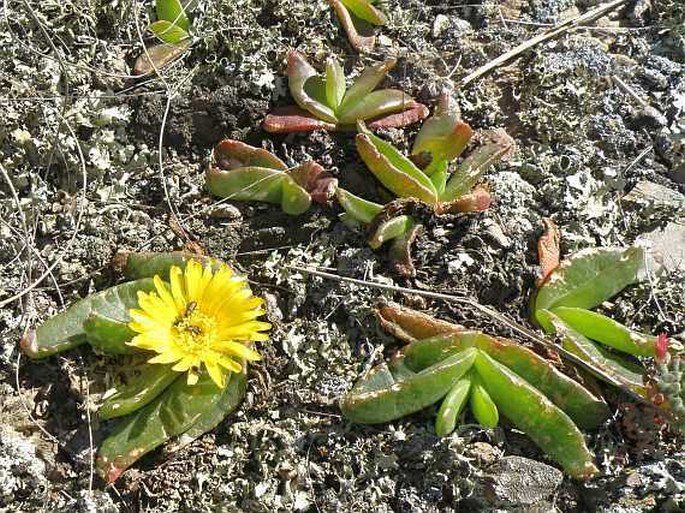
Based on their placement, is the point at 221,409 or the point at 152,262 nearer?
the point at 221,409

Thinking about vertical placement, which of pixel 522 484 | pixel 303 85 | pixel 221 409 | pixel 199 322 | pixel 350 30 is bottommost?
pixel 522 484

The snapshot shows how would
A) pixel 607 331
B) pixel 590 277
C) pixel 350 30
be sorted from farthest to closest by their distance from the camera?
pixel 350 30 → pixel 590 277 → pixel 607 331

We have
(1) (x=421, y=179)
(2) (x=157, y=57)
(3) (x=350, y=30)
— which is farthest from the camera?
(3) (x=350, y=30)

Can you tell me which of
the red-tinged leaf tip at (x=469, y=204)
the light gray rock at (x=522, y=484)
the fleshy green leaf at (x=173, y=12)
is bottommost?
the light gray rock at (x=522, y=484)

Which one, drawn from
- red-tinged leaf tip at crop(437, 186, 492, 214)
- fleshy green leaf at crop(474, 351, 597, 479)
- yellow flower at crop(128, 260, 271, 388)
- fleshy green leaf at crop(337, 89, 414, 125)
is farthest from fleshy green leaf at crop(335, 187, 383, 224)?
fleshy green leaf at crop(474, 351, 597, 479)

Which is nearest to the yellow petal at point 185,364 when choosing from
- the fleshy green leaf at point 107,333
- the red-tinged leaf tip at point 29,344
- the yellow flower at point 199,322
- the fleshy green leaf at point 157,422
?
the yellow flower at point 199,322

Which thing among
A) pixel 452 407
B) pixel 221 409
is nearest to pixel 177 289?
pixel 221 409

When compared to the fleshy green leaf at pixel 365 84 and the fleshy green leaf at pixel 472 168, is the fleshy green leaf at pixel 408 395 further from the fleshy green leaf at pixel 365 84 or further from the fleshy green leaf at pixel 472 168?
the fleshy green leaf at pixel 365 84

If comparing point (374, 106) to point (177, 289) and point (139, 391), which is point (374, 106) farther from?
point (139, 391)
